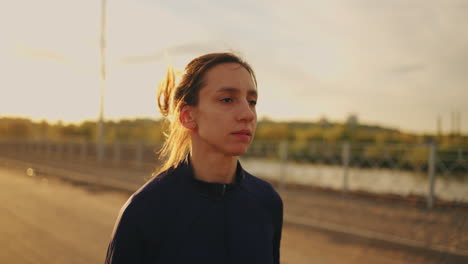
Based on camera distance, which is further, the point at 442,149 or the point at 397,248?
the point at 442,149

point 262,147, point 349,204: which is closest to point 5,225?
point 349,204

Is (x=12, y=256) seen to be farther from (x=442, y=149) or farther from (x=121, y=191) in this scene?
(x=442, y=149)

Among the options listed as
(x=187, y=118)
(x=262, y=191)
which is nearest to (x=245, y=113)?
(x=187, y=118)

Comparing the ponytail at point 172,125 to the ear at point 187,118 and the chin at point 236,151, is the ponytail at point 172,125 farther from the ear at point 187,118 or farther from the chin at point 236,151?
the chin at point 236,151

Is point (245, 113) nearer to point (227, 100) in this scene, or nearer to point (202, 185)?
point (227, 100)

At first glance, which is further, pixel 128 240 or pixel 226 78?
pixel 226 78

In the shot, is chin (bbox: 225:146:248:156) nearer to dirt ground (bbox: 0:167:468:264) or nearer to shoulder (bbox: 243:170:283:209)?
shoulder (bbox: 243:170:283:209)

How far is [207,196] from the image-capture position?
1405mm

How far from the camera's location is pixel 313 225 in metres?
6.79

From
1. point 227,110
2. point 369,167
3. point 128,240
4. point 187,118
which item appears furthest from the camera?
point 369,167

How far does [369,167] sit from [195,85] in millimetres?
11535

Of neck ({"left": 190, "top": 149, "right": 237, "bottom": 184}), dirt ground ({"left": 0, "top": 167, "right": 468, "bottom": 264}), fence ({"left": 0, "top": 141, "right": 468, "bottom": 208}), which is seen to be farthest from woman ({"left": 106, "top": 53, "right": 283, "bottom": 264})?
fence ({"left": 0, "top": 141, "right": 468, "bottom": 208})

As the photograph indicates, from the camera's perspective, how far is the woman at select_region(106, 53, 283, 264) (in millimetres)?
1276

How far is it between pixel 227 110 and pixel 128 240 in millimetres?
607
